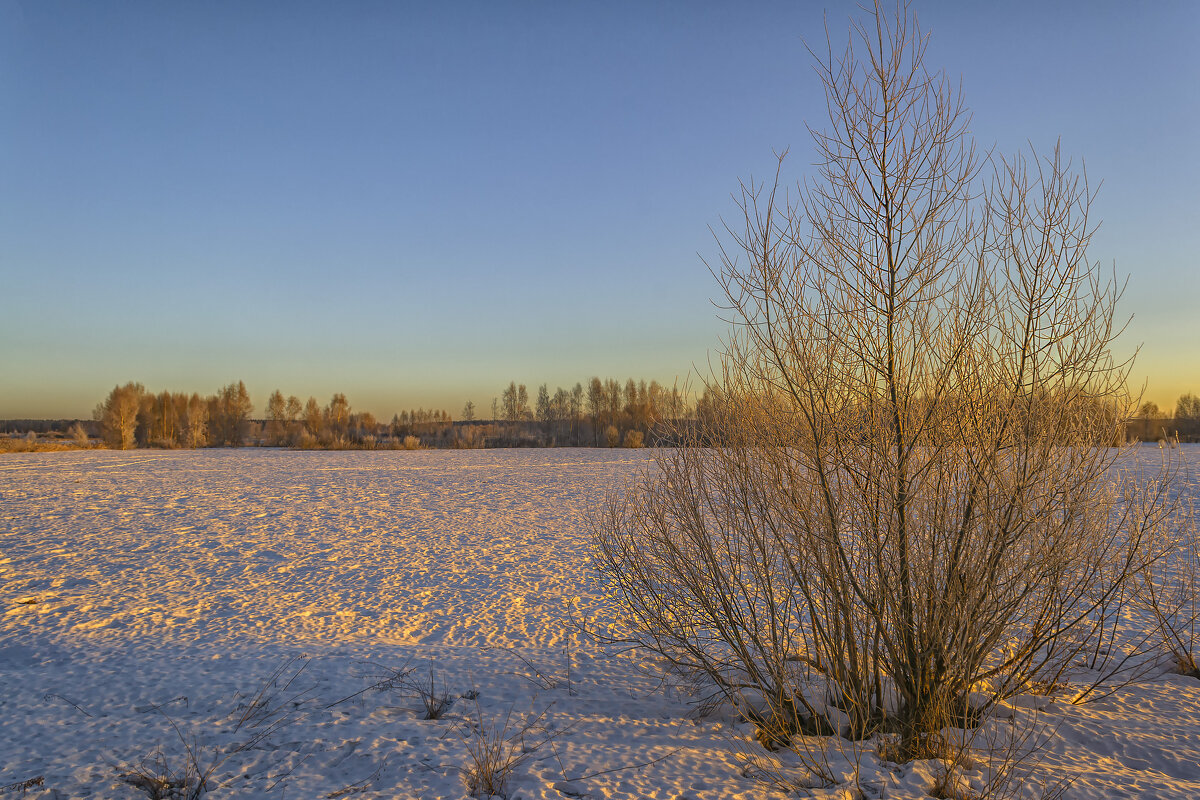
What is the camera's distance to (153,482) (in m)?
20.9

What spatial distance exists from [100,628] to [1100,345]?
9.29 metres

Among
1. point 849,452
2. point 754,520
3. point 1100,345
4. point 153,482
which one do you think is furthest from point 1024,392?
point 153,482

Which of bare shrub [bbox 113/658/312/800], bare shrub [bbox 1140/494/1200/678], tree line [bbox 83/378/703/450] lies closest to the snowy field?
bare shrub [bbox 113/658/312/800]

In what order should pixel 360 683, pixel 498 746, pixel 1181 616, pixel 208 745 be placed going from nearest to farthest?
pixel 498 746 < pixel 208 745 < pixel 360 683 < pixel 1181 616

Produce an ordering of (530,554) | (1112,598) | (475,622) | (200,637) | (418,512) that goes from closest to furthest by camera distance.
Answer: (1112,598) < (200,637) < (475,622) < (530,554) < (418,512)

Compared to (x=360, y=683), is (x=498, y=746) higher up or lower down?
higher up

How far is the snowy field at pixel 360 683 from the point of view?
387 centimetres

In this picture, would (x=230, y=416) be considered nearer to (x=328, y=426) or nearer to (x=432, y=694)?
(x=328, y=426)

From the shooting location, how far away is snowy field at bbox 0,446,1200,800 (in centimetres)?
387

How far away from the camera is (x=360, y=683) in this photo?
5.41 m

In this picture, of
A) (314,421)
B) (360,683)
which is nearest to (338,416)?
(314,421)

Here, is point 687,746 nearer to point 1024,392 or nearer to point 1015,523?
point 1015,523

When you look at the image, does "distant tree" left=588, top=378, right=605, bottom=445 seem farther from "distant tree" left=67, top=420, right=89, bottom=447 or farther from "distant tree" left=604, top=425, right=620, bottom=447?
"distant tree" left=67, top=420, right=89, bottom=447

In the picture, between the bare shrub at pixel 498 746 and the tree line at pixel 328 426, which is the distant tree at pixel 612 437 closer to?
the tree line at pixel 328 426
